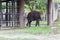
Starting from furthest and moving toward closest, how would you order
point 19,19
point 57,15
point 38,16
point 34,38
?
1. point 57,15
2. point 38,16
3. point 19,19
4. point 34,38

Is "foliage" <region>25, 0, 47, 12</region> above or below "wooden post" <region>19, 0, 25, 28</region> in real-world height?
above

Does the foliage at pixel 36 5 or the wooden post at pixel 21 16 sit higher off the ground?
the foliage at pixel 36 5

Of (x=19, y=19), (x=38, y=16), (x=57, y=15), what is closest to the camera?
(x=19, y=19)

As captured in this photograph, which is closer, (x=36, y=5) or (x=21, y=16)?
(x=21, y=16)

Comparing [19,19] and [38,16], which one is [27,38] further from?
[38,16]

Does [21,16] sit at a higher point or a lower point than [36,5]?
lower

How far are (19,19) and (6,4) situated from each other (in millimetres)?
1398

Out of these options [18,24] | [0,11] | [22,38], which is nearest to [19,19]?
[18,24]

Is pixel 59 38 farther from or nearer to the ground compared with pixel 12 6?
nearer to the ground

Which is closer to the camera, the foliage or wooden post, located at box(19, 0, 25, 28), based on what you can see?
wooden post, located at box(19, 0, 25, 28)

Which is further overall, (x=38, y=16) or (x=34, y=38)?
(x=38, y=16)

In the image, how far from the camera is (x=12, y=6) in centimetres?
1647

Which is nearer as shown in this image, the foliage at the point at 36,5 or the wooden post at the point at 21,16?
the wooden post at the point at 21,16

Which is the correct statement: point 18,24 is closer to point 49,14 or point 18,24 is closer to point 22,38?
point 49,14
